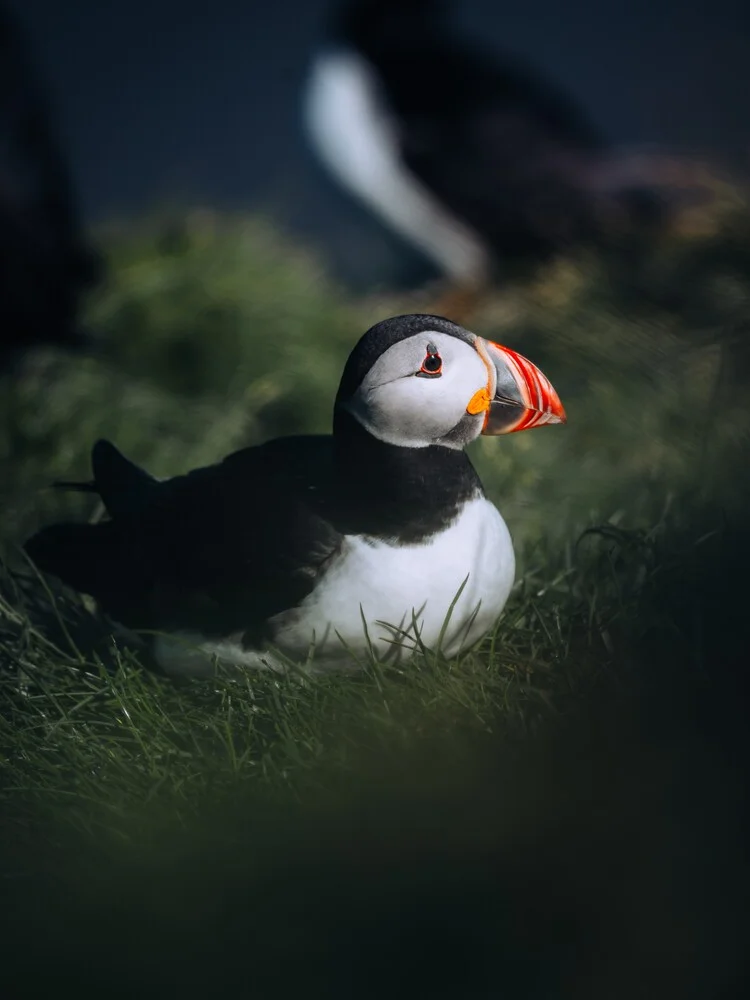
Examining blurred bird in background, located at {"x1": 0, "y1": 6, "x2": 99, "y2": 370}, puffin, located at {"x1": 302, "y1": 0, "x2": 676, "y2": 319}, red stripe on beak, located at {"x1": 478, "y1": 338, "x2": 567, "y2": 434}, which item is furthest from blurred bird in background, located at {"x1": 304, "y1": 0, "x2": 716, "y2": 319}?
red stripe on beak, located at {"x1": 478, "y1": 338, "x2": 567, "y2": 434}

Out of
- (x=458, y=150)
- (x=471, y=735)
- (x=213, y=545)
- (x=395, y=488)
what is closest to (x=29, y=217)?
(x=458, y=150)

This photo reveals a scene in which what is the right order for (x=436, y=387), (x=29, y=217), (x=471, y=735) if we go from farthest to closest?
(x=29, y=217) < (x=436, y=387) < (x=471, y=735)

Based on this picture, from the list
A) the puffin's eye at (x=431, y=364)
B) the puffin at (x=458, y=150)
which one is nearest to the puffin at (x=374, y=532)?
the puffin's eye at (x=431, y=364)

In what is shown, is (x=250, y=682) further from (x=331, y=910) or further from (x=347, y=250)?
(x=347, y=250)

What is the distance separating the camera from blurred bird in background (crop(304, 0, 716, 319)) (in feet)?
14.8

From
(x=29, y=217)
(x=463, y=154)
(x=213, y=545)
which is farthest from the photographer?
(x=463, y=154)

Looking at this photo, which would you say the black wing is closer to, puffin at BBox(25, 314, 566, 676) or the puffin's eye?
puffin at BBox(25, 314, 566, 676)

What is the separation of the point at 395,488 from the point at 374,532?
84 millimetres

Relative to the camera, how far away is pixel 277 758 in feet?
6.18

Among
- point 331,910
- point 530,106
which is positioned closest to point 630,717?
point 331,910

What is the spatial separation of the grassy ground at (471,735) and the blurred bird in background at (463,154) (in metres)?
0.63

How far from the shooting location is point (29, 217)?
4.29m

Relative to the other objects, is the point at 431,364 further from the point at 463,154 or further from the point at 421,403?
the point at 463,154

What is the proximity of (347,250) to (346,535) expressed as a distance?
446cm
